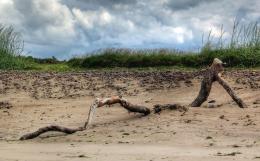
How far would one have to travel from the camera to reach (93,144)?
11438mm

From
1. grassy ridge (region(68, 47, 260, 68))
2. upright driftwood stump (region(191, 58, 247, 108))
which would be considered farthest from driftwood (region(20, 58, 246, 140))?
grassy ridge (region(68, 47, 260, 68))

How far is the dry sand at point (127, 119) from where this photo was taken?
1013 cm

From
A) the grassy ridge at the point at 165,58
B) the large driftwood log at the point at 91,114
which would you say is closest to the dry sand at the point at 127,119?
the large driftwood log at the point at 91,114

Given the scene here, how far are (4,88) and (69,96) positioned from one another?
2328 mm

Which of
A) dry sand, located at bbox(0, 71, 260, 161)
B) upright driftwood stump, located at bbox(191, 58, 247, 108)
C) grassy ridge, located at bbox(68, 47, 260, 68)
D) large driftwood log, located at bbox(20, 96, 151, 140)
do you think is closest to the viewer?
dry sand, located at bbox(0, 71, 260, 161)

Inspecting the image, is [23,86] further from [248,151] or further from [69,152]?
[248,151]

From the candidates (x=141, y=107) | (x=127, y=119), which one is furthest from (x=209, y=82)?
(x=127, y=119)

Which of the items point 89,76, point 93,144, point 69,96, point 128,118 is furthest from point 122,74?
point 93,144

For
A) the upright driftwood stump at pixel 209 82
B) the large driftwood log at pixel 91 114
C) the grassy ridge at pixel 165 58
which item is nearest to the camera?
the large driftwood log at pixel 91 114

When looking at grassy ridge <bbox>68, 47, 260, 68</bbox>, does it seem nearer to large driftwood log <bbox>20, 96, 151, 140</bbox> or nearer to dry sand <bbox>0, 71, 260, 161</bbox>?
dry sand <bbox>0, 71, 260, 161</bbox>

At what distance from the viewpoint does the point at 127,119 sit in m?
13.7

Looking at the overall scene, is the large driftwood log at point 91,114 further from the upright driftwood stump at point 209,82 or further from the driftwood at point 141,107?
the upright driftwood stump at point 209,82

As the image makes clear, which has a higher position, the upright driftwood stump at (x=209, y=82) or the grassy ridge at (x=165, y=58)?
the grassy ridge at (x=165, y=58)

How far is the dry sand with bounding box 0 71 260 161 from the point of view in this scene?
10133 millimetres
